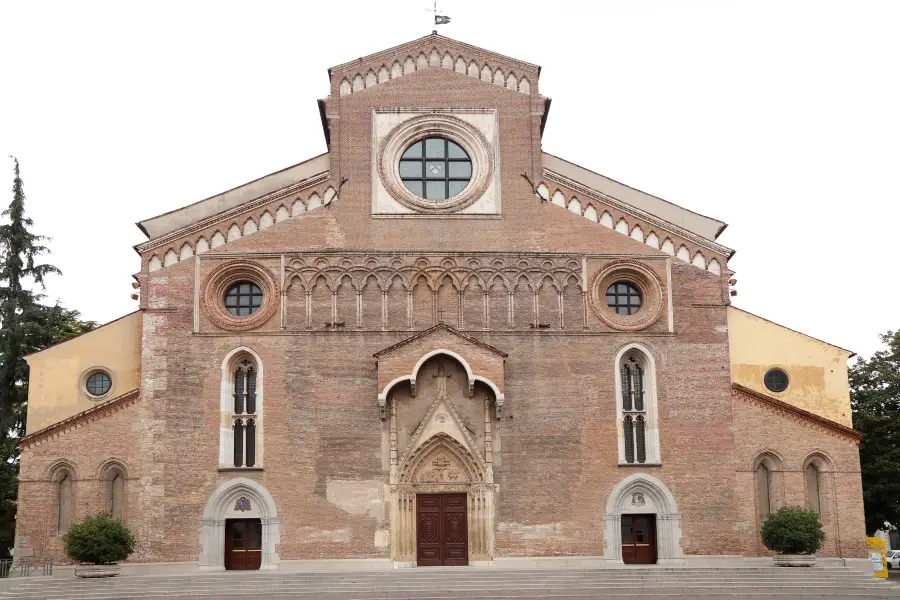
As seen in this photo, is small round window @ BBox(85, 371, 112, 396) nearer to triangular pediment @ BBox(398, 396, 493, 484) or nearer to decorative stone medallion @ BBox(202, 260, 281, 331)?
decorative stone medallion @ BBox(202, 260, 281, 331)

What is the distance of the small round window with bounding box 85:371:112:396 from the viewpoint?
30.0 metres

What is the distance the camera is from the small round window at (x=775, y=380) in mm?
31000

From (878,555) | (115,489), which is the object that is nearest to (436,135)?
(115,489)

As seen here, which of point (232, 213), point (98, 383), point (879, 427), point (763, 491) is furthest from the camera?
point (879, 427)

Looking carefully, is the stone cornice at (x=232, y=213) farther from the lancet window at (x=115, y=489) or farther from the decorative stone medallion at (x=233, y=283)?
the lancet window at (x=115, y=489)

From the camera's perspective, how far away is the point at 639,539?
92.5 ft

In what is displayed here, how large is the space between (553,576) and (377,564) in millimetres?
4756

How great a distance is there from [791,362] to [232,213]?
17371 millimetres

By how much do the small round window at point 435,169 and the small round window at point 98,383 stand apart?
10.6 m

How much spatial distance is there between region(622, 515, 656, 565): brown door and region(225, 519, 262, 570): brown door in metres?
10.1

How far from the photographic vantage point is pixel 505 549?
2747cm

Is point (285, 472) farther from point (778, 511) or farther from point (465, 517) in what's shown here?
point (778, 511)

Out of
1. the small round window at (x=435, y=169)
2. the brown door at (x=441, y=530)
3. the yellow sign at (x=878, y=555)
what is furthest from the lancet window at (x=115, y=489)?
the yellow sign at (x=878, y=555)

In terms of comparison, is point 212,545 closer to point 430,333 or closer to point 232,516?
point 232,516
